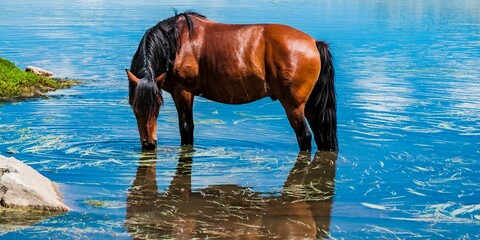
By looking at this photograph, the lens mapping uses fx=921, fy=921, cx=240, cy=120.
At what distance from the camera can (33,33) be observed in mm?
30234

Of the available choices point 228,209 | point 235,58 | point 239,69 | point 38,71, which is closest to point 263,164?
point 239,69

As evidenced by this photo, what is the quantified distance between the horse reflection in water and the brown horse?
0.92m

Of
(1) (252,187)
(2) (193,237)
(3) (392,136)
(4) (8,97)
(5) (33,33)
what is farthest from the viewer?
(5) (33,33)

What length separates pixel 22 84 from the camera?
15.1 meters

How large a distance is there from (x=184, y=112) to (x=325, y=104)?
5.17 feet

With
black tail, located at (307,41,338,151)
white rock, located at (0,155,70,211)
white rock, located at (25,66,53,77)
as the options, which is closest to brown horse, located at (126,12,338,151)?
black tail, located at (307,41,338,151)

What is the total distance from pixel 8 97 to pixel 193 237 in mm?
7955

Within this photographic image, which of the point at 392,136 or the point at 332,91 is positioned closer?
the point at 332,91

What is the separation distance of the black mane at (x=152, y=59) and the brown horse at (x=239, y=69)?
0.01 metres

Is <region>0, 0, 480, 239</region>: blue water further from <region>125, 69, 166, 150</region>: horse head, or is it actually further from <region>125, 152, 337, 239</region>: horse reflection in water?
<region>125, 69, 166, 150</region>: horse head

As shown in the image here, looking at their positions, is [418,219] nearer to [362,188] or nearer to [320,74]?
[362,188]

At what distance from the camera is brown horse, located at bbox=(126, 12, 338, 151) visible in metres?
9.80

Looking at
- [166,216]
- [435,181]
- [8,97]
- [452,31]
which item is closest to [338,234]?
[166,216]

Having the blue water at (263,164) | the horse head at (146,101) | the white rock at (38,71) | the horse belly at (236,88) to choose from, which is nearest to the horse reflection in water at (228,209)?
the blue water at (263,164)
